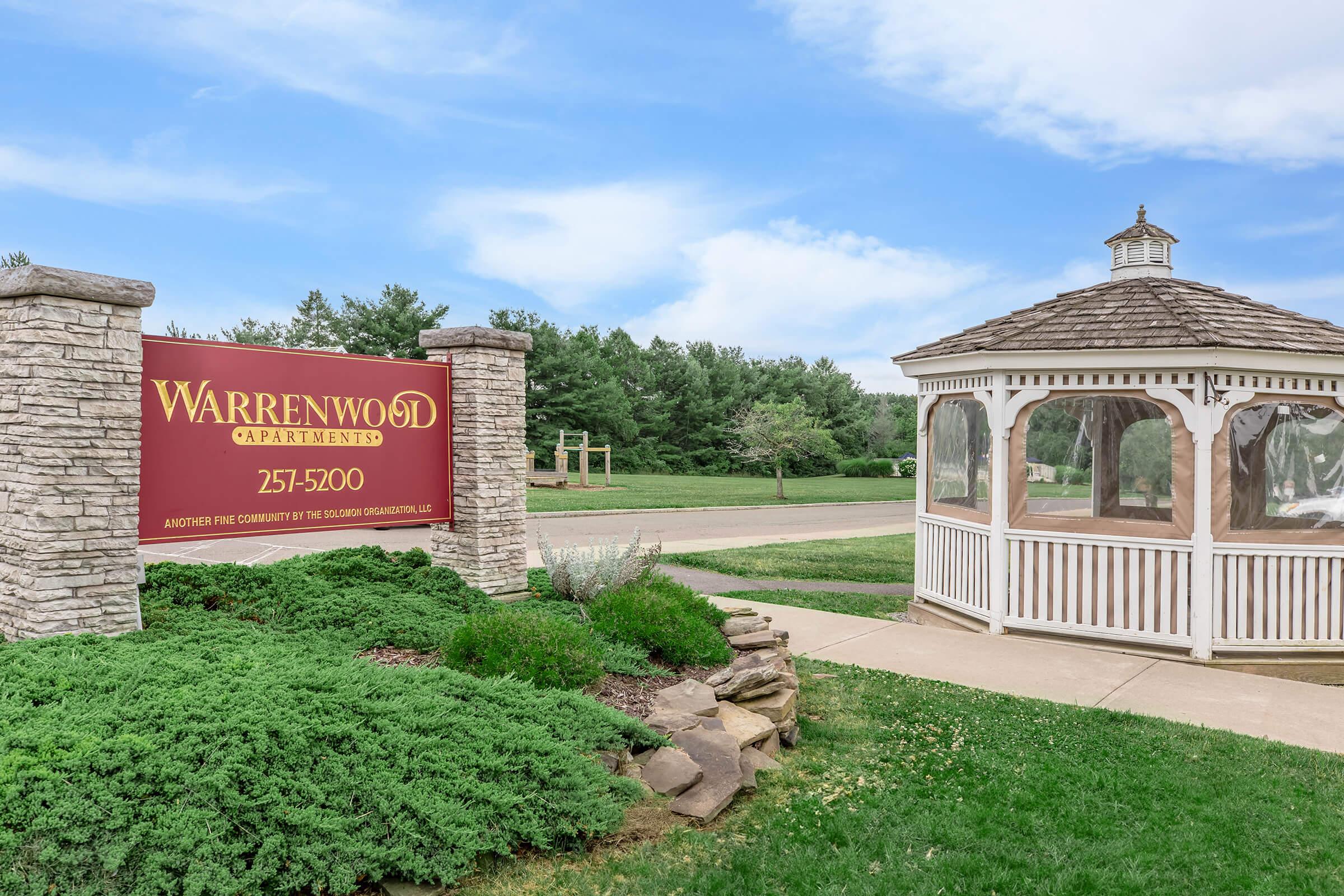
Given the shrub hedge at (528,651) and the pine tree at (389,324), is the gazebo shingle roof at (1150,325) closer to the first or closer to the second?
the shrub hedge at (528,651)

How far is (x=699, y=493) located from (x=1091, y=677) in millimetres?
21998

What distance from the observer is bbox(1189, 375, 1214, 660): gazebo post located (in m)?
7.27

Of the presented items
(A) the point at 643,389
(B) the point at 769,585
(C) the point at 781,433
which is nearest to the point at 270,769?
(B) the point at 769,585

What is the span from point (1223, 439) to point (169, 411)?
862 cm

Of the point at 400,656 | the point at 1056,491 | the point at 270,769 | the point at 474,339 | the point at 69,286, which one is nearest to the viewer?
the point at 270,769

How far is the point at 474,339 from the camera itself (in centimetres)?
765

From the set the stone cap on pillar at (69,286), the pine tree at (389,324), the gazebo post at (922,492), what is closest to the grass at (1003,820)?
the gazebo post at (922,492)

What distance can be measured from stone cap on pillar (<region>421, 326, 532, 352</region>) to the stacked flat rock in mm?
3586

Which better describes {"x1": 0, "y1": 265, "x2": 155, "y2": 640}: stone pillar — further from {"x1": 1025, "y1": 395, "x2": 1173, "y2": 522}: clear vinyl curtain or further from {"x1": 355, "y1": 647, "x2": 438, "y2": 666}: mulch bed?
{"x1": 1025, "y1": 395, "x2": 1173, "y2": 522}: clear vinyl curtain

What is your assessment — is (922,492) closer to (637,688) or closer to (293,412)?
(637,688)

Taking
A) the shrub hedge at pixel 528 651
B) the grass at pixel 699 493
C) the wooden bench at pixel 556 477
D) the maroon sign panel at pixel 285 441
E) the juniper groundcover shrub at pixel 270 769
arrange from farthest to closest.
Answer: the wooden bench at pixel 556 477, the grass at pixel 699 493, the maroon sign panel at pixel 285 441, the shrub hedge at pixel 528 651, the juniper groundcover shrub at pixel 270 769

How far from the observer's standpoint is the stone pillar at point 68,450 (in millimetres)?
5332

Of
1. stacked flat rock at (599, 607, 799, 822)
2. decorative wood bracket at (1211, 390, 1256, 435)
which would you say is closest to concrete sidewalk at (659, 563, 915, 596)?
decorative wood bracket at (1211, 390, 1256, 435)

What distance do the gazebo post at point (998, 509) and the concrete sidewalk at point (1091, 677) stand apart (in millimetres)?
331
